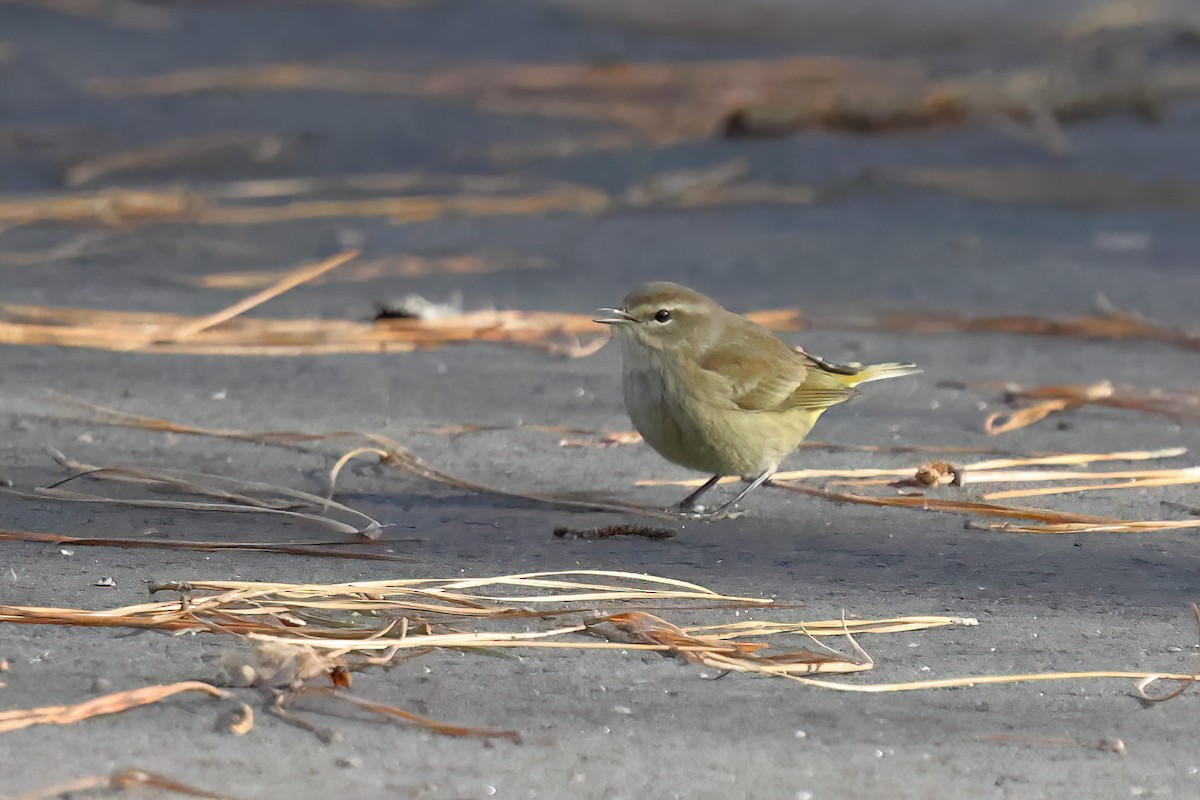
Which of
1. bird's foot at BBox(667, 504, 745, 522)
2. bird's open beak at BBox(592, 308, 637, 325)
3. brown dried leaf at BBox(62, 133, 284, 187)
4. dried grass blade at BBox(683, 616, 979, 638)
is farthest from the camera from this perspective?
brown dried leaf at BBox(62, 133, 284, 187)

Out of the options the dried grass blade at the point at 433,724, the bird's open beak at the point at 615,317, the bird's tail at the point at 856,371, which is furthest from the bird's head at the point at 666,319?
the dried grass blade at the point at 433,724

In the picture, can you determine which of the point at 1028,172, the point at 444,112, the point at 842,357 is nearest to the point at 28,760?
the point at 842,357

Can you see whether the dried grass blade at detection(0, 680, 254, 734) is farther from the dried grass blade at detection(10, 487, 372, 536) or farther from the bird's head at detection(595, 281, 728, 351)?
the bird's head at detection(595, 281, 728, 351)

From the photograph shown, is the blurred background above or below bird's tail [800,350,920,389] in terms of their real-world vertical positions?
above

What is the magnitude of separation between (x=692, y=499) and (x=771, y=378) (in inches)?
17.9

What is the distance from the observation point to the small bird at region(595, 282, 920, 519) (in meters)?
5.09

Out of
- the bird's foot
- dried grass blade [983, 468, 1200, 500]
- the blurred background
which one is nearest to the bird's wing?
the bird's foot

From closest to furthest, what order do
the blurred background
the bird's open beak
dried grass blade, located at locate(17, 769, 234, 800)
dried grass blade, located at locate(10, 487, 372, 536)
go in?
dried grass blade, located at locate(17, 769, 234, 800), dried grass blade, located at locate(10, 487, 372, 536), the bird's open beak, the blurred background

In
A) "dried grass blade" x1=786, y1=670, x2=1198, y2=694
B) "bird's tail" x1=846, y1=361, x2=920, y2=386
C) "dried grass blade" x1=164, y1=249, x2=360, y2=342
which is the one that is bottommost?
"dried grass blade" x1=786, y1=670, x2=1198, y2=694

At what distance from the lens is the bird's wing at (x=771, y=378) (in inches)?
207

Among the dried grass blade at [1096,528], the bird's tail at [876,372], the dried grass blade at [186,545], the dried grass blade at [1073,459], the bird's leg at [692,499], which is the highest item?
the bird's tail at [876,372]

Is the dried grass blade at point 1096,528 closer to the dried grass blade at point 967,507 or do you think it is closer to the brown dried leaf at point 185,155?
the dried grass blade at point 967,507

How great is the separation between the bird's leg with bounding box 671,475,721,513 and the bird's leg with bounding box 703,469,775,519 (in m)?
0.09

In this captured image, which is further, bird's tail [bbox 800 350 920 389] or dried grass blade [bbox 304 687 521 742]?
bird's tail [bbox 800 350 920 389]
